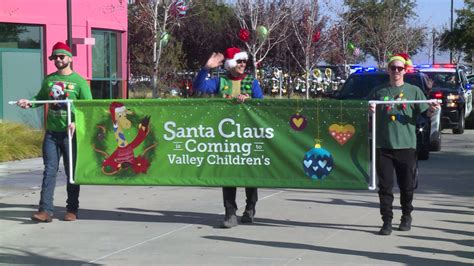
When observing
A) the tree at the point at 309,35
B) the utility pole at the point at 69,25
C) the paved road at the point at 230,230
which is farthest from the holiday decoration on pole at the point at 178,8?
the paved road at the point at 230,230

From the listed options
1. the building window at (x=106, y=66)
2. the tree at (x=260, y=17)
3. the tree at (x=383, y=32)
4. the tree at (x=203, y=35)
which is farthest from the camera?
the tree at (x=383, y=32)

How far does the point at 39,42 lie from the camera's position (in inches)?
746

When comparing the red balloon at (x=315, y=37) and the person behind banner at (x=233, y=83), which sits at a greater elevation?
the red balloon at (x=315, y=37)

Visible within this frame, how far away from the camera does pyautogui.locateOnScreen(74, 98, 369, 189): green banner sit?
7641 mm

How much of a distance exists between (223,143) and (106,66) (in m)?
14.4

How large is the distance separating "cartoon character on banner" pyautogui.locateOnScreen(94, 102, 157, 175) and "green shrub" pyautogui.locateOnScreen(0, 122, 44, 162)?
6.80 metres

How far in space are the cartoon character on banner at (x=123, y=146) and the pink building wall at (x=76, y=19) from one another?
428 inches

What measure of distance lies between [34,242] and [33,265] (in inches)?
35.1

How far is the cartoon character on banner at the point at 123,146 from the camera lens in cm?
805

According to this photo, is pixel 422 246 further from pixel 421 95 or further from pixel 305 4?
pixel 305 4

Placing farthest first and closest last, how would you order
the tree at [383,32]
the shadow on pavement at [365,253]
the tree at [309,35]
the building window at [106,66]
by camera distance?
the tree at [383,32] < the tree at [309,35] < the building window at [106,66] < the shadow on pavement at [365,253]

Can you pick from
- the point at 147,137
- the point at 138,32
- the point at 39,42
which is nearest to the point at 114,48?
the point at 39,42

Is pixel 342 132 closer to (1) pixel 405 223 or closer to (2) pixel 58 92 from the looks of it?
(1) pixel 405 223

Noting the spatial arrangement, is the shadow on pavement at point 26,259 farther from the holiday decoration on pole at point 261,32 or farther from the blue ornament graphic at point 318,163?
the holiday decoration on pole at point 261,32
